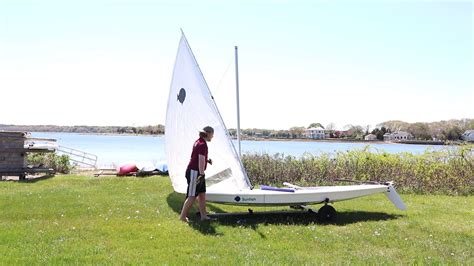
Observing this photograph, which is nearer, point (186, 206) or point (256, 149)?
point (186, 206)

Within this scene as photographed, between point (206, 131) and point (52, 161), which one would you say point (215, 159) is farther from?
point (52, 161)

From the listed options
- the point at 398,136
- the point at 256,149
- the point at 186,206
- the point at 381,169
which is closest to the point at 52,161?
the point at 256,149

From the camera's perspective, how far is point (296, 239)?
274 inches

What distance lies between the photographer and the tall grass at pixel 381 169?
41.7ft

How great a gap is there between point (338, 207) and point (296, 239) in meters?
3.13

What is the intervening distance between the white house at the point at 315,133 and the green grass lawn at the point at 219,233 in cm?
4570

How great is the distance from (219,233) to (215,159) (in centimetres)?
218

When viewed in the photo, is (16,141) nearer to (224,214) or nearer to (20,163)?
(20,163)

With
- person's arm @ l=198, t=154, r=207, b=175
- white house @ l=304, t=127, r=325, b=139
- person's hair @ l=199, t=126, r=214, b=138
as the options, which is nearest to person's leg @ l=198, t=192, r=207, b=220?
person's arm @ l=198, t=154, r=207, b=175

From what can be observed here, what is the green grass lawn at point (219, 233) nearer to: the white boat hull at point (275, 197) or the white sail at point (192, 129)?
the white boat hull at point (275, 197)

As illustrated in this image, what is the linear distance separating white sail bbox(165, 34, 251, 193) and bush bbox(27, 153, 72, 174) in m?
8.04

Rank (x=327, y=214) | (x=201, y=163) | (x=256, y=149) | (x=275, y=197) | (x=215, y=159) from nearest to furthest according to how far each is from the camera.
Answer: (x=201, y=163) < (x=275, y=197) < (x=327, y=214) < (x=215, y=159) < (x=256, y=149)

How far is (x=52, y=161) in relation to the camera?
56.2ft

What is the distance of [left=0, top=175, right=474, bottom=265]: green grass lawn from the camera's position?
5910 mm
